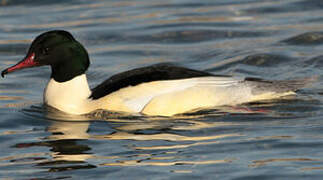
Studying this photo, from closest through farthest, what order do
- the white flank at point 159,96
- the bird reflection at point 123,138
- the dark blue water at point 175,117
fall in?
the dark blue water at point 175,117
the bird reflection at point 123,138
the white flank at point 159,96

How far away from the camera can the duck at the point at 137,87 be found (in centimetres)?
997

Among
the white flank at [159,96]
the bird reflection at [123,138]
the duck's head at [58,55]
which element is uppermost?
the duck's head at [58,55]

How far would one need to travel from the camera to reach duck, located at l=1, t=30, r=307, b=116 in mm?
9969

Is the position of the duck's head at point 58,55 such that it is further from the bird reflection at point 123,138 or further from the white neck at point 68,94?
the bird reflection at point 123,138

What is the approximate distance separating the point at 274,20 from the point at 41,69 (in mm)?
4467

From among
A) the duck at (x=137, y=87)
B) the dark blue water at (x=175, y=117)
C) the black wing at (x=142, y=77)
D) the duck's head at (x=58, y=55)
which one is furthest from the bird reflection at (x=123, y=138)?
the duck's head at (x=58, y=55)

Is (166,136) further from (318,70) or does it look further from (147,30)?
(147,30)

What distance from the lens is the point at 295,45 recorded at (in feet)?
44.7

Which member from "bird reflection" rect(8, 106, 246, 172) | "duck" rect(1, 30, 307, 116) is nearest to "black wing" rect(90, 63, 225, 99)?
"duck" rect(1, 30, 307, 116)

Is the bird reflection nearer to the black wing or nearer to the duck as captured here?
the duck

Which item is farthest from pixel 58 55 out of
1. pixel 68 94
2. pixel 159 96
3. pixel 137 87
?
pixel 159 96

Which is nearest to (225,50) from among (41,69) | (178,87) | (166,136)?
(41,69)

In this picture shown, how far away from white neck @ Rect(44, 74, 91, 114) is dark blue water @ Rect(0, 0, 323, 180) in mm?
132

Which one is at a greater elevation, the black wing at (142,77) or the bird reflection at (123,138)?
the black wing at (142,77)
